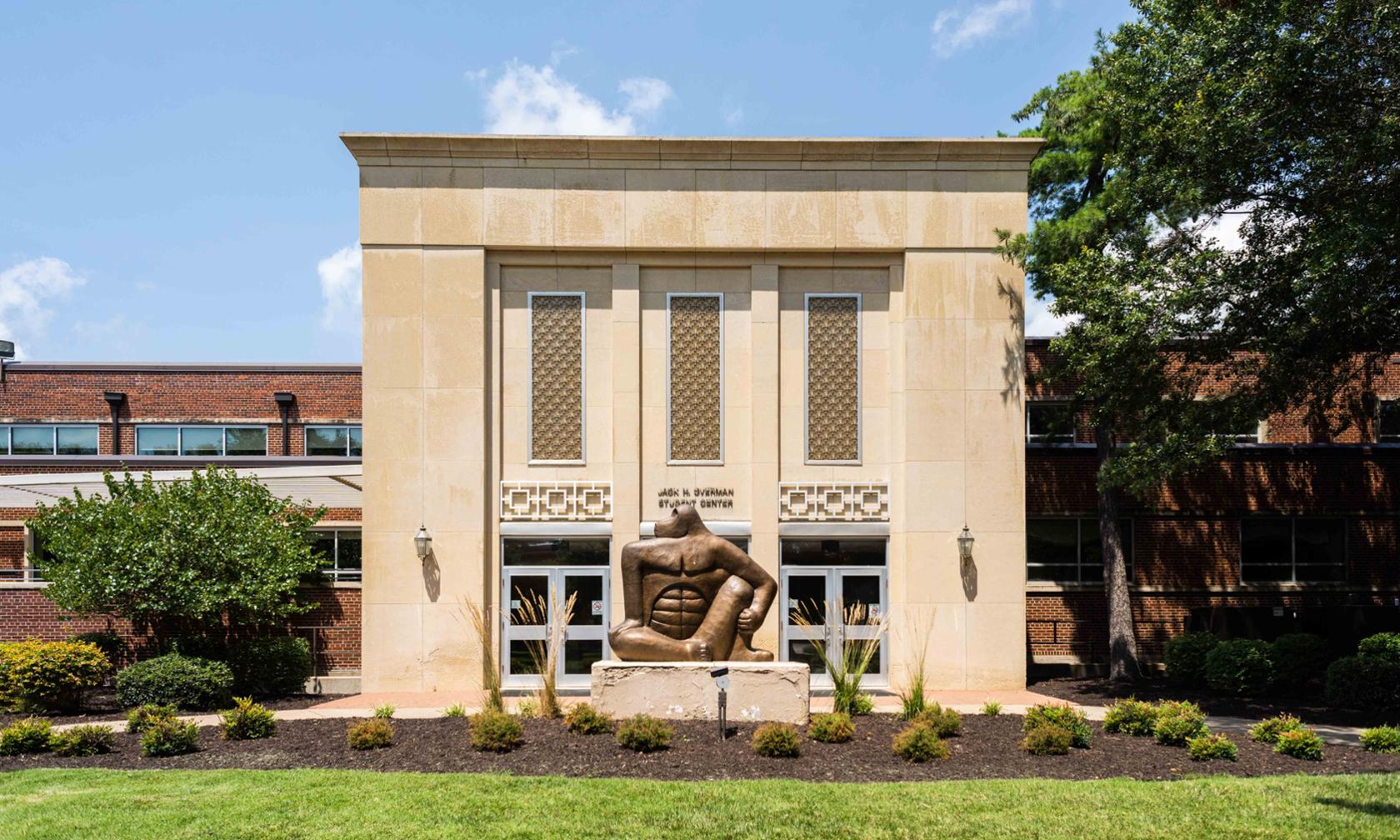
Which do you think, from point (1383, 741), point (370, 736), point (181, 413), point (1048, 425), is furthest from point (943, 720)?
point (181, 413)

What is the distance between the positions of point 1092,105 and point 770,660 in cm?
1234

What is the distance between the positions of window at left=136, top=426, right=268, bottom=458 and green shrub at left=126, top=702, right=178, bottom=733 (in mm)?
14911

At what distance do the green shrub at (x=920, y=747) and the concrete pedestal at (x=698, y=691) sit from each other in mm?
2148

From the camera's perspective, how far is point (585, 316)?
760 inches

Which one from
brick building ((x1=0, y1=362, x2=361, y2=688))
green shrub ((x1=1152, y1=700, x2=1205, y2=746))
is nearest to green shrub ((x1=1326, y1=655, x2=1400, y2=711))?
green shrub ((x1=1152, y1=700, x2=1205, y2=746))

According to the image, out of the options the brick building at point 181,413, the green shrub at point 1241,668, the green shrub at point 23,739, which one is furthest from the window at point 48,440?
the green shrub at point 1241,668

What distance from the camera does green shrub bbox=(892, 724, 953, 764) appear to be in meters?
11.8

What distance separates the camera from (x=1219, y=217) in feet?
→ 54.7

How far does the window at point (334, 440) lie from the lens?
2823cm

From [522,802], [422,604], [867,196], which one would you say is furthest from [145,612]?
[867,196]

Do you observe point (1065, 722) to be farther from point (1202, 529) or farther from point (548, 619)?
point (1202, 529)

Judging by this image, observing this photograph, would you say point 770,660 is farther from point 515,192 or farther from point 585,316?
point 515,192

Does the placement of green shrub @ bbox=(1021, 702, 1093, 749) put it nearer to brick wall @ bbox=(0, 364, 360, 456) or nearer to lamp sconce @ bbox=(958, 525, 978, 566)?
lamp sconce @ bbox=(958, 525, 978, 566)

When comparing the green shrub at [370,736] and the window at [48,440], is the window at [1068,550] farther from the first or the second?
the window at [48,440]
